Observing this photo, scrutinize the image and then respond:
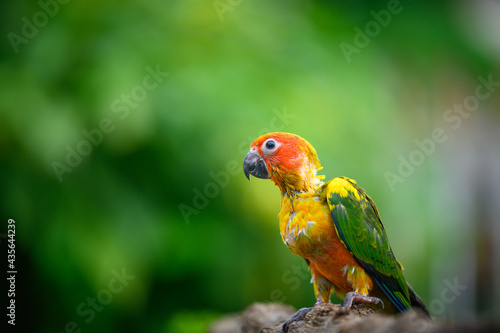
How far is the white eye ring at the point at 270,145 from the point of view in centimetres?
173

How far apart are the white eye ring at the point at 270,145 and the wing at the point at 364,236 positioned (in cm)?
23

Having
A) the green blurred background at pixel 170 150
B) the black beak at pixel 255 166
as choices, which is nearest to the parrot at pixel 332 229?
the black beak at pixel 255 166

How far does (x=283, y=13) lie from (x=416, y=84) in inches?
57.8

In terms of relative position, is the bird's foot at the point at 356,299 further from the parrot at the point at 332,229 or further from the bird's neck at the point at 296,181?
the bird's neck at the point at 296,181

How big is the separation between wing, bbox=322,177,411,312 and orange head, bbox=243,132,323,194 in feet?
0.30

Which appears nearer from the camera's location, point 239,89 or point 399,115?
point 239,89

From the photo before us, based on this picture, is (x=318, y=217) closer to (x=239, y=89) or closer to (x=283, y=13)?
(x=239, y=89)

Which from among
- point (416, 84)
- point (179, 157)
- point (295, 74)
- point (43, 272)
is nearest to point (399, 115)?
point (416, 84)

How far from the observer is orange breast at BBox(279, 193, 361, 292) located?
1.62m

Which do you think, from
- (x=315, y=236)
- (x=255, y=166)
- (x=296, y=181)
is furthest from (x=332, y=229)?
(x=255, y=166)

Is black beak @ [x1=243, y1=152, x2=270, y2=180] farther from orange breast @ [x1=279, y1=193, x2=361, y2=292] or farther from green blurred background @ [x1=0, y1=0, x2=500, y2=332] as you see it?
green blurred background @ [x1=0, y1=0, x2=500, y2=332]

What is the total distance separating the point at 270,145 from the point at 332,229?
380mm

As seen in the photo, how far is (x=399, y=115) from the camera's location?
416 cm

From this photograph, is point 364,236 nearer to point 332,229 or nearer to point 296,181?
point 332,229
